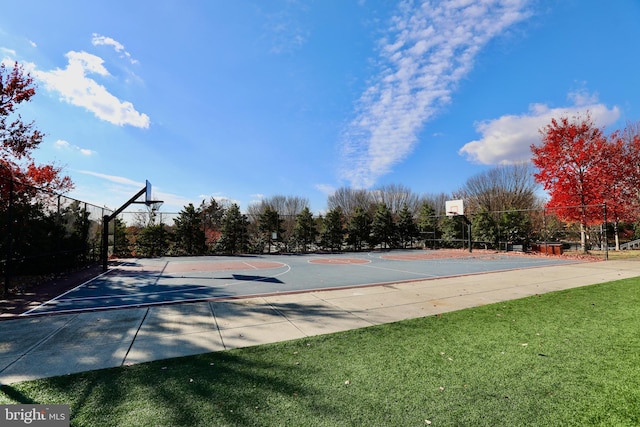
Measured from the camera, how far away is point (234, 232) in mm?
21938

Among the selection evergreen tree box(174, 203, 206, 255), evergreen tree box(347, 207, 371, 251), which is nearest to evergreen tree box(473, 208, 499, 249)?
evergreen tree box(347, 207, 371, 251)

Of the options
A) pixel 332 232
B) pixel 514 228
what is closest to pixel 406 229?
pixel 332 232

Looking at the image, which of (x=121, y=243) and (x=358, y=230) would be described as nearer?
(x=121, y=243)

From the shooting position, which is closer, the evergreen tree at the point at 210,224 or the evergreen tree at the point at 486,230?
the evergreen tree at the point at 210,224

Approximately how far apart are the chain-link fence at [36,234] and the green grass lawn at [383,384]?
6.77 metres

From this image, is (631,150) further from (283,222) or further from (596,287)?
(283,222)

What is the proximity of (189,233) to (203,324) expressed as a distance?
1710 centimetres

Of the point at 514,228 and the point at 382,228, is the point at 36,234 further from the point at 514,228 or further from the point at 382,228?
the point at 514,228

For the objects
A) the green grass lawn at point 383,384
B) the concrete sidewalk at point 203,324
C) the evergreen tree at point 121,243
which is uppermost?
the evergreen tree at point 121,243

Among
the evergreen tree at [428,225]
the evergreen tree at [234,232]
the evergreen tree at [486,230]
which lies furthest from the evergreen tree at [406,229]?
the evergreen tree at [234,232]

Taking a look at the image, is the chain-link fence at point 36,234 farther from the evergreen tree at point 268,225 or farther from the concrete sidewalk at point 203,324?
the evergreen tree at point 268,225

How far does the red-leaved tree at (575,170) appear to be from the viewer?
17859mm

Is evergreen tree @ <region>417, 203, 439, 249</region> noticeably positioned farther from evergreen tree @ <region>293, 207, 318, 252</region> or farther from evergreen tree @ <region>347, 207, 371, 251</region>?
evergreen tree @ <region>293, 207, 318, 252</region>

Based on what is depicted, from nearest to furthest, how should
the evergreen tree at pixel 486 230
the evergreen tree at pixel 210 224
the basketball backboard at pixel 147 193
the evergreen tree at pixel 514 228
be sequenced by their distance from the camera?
the basketball backboard at pixel 147 193
the evergreen tree at pixel 210 224
the evergreen tree at pixel 514 228
the evergreen tree at pixel 486 230
